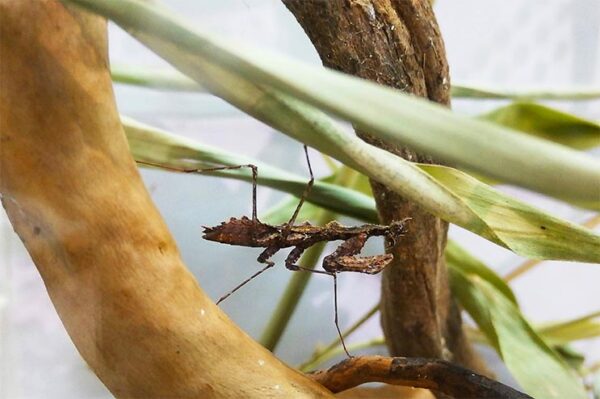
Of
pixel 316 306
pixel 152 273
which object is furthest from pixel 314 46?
pixel 316 306

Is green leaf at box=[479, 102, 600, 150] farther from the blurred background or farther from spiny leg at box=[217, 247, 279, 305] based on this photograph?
spiny leg at box=[217, 247, 279, 305]

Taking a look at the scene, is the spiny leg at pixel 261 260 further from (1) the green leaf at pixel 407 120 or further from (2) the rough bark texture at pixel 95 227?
(1) the green leaf at pixel 407 120

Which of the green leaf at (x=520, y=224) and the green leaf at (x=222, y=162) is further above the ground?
the green leaf at (x=222, y=162)

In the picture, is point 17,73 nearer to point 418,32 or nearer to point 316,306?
point 418,32

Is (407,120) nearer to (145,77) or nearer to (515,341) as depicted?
(145,77)

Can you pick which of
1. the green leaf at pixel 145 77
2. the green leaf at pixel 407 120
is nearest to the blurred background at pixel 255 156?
the green leaf at pixel 145 77

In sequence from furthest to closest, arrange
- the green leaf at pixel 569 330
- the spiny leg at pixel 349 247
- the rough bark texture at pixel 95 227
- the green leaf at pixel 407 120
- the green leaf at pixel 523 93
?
the green leaf at pixel 569 330 < the green leaf at pixel 523 93 < the spiny leg at pixel 349 247 < the rough bark texture at pixel 95 227 < the green leaf at pixel 407 120

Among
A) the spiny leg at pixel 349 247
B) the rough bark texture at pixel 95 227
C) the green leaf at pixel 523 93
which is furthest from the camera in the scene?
the green leaf at pixel 523 93
